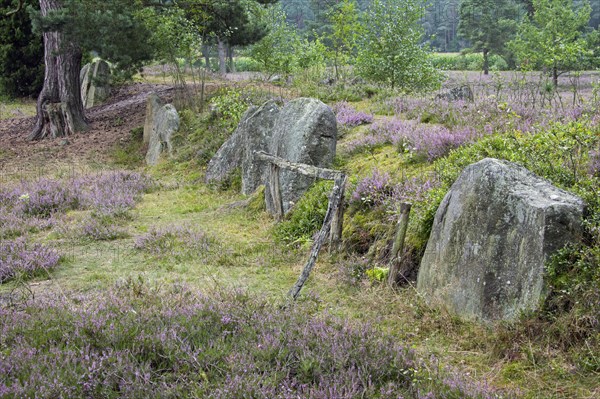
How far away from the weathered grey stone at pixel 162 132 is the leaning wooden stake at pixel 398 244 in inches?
421

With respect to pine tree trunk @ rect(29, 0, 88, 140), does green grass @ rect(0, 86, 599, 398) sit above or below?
below

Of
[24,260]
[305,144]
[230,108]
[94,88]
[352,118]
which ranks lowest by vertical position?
[24,260]

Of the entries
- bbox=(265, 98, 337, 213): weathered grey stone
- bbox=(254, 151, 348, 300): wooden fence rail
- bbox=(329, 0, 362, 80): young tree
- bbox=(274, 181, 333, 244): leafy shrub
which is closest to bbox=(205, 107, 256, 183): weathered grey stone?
bbox=(265, 98, 337, 213): weathered grey stone

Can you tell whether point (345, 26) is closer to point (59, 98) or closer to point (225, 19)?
point (225, 19)

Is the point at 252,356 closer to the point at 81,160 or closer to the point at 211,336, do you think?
the point at 211,336

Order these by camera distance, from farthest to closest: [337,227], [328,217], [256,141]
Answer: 1. [256,141]
2. [337,227]
3. [328,217]

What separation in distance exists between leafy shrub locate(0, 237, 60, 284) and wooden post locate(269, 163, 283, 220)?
3.48 m

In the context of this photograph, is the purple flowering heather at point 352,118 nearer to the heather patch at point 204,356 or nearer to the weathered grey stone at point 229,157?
the weathered grey stone at point 229,157

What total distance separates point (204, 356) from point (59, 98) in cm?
1774

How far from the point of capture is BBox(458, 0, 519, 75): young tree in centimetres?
5575

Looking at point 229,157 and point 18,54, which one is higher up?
point 18,54

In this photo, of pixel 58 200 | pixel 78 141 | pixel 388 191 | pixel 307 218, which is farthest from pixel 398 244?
pixel 78 141

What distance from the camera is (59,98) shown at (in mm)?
19266

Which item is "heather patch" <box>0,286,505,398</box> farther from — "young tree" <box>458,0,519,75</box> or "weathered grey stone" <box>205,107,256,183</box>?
"young tree" <box>458,0,519,75</box>
